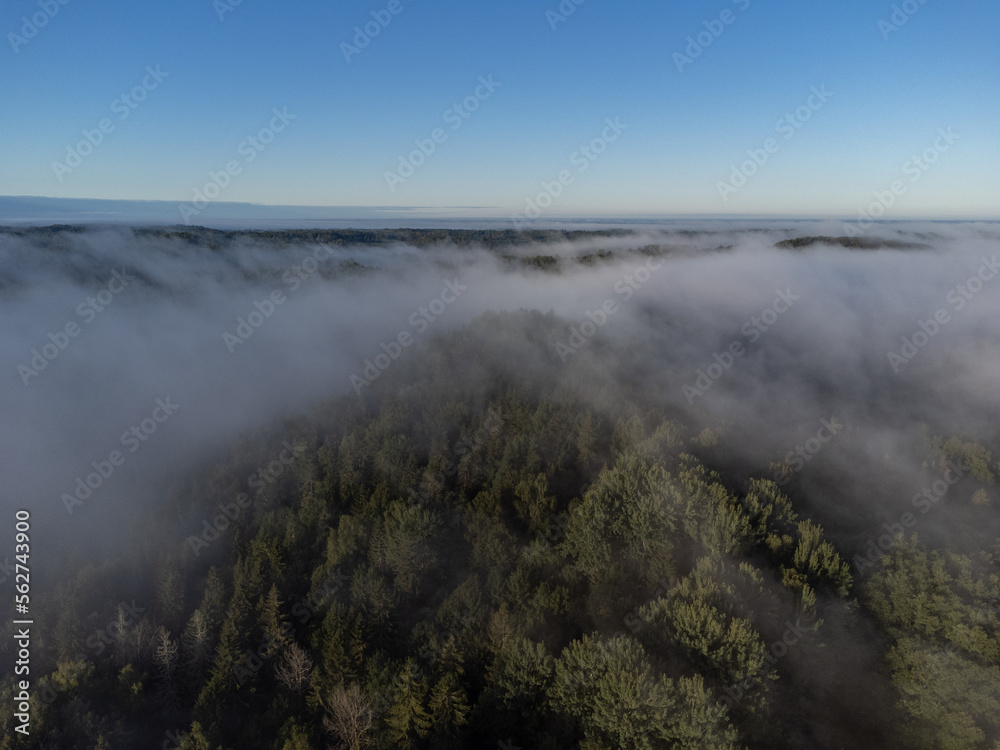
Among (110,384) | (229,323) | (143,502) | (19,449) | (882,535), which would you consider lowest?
(882,535)

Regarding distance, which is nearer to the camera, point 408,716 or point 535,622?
point 408,716

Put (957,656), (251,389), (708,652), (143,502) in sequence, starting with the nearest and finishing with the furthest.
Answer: (708,652)
(957,656)
(143,502)
(251,389)

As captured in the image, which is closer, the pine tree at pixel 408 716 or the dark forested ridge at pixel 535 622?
the pine tree at pixel 408 716

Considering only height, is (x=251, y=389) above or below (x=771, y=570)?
above

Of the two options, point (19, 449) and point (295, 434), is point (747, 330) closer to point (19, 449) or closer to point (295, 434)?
point (295, 434)

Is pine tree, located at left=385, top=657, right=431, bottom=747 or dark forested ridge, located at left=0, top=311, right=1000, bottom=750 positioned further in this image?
dark forested ridge, located at left=0, top=311, right=1000, bottom=750

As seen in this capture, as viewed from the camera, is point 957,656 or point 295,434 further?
point 295,434

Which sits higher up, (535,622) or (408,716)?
(408,716)

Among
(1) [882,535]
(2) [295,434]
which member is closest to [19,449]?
(2) [295,434]
